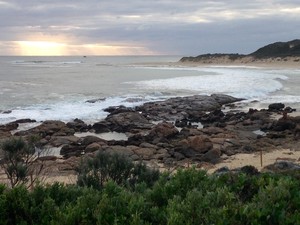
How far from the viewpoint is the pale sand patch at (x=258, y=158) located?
15.7 m

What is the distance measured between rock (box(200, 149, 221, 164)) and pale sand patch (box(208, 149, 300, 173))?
286 mm

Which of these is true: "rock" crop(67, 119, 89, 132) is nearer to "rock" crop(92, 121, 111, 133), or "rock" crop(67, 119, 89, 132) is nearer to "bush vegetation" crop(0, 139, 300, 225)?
"rock" crop(92, 121, 111, 133)

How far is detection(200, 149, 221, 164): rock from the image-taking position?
1645 cm

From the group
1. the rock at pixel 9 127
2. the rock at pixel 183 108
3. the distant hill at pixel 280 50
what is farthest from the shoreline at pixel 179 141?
the distant hill at pixel 280 50

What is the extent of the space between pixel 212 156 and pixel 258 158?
164 cm

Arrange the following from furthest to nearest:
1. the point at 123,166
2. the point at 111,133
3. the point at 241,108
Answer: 1. the point at 241,108
2. the point at 111,133
3. the point at 123,166

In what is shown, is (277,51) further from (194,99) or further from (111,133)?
(111,133)

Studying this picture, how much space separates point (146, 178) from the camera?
8.09 metres

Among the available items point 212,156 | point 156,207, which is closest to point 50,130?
point 212,156

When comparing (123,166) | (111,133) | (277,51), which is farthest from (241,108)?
(277,51)

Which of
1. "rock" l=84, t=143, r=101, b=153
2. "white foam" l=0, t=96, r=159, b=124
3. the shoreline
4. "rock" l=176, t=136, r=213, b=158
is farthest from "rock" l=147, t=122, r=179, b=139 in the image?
"white foam" l=0, t=96, r=159, b=124

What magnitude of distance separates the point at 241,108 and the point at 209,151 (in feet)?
55.0

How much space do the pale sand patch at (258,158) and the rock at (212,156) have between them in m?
0.29

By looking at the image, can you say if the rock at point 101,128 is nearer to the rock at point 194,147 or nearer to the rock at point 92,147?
the rock at point 92,147
